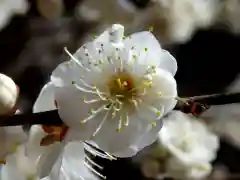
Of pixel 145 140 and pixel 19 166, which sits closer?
pixel 145 140

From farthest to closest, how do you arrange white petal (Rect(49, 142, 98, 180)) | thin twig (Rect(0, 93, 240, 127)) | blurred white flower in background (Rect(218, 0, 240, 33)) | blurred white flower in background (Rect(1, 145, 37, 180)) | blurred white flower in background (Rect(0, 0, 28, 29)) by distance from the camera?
blurred white flower in background (Rect(218, 0, 240, 33))
blurred white flower in background (Rect(0, 0, 28, 29))
blurred white flower in background (Rect(1, 145, 37, 180))
white petal (Rect(49, 142, 98, 180))
thin twig (Rect(0, 93, 240, 127))

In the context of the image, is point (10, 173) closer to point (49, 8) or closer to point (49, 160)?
point (49, 160)

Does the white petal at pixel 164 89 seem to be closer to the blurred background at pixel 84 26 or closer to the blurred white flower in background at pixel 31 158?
the blurred white flower in background at pixel 31 158

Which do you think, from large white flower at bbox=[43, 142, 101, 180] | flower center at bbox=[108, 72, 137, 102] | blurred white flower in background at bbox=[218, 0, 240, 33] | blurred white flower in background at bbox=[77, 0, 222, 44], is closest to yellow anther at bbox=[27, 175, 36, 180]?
large white flower at bbox=[43, 142, 101, 180]

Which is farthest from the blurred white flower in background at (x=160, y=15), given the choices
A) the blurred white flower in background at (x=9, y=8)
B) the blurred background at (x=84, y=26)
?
the blurred white flower in background at (x=9, y=8)

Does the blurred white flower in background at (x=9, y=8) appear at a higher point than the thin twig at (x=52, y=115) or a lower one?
lower

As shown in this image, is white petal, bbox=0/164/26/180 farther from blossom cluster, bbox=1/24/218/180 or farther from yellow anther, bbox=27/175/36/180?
blossom cluster, bbox=1/24/218/180

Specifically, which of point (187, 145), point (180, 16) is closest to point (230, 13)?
point (180, 16)
